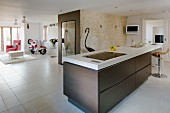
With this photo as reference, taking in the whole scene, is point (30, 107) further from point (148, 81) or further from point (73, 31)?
point (73, 31)

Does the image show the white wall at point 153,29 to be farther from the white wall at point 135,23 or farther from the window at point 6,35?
the window at point 6,35

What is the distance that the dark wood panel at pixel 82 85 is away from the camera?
2.29 meters

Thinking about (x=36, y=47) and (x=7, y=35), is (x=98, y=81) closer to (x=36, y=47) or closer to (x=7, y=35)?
(x=36, y=47)

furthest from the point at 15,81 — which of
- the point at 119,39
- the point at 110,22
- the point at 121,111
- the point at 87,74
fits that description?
the point at 119,39

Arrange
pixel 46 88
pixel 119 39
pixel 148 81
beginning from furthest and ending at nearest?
pixel 119 39 < pixel 148 81 < pixel 46 88

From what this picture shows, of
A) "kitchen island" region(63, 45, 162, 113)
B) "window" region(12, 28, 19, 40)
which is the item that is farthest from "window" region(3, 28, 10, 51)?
"kitchen island" region(63, 45, 162, 113)

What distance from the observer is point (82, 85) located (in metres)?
2.50

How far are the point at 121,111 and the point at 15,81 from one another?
3357mm

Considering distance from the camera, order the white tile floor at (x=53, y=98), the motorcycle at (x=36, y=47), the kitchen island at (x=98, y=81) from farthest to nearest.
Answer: the motorcycle at (x=36, y=47) → the white tile floor at (x=53, y=98) → the kitchen island at (x=98, y=81)

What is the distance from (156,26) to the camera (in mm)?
9414

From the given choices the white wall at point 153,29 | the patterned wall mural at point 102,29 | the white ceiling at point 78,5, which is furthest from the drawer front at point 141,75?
the white wall at point 153,29

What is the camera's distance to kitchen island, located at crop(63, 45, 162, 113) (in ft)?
7.47

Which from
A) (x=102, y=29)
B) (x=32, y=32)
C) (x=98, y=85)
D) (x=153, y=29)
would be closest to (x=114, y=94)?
(x=98, y=85)

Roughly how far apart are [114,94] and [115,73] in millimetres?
388
